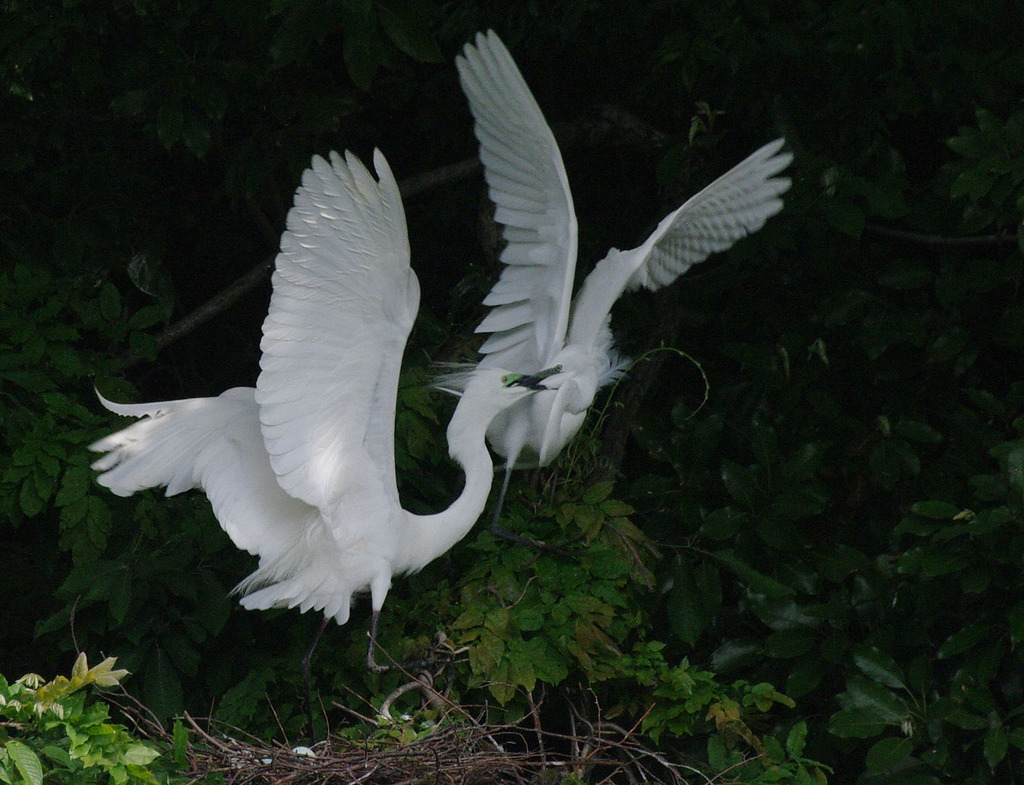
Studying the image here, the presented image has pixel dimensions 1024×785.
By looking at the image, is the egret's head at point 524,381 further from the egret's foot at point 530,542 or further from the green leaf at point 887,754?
the green leaf at point 887,754

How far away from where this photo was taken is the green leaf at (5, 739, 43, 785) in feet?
5.57

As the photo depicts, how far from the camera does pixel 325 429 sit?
2520 mm

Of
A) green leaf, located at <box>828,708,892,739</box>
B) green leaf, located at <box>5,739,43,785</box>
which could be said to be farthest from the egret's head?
green leaf, located at <box>5,739,43,785</box>

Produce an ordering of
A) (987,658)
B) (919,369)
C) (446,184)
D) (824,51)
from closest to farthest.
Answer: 1. (987,658)
2. (824,51)
3. (919,369)
4. (446,184)

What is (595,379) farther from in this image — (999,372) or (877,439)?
(999,372)

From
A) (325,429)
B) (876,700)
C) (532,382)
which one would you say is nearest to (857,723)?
(876,700)

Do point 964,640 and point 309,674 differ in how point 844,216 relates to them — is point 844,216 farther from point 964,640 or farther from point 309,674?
point 309,674

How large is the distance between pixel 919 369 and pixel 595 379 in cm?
85

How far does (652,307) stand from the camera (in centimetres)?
389

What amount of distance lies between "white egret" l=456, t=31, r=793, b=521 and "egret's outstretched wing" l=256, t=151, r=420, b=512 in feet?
2.32

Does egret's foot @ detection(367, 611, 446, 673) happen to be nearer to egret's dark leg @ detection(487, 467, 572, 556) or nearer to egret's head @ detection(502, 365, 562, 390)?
egret's dark leg @ detection(487, 467, 572, 556)

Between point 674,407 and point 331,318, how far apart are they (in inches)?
48.0

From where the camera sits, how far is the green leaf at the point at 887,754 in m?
2.74

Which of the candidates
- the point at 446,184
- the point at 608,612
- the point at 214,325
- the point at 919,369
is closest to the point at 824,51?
the point at 919,369
